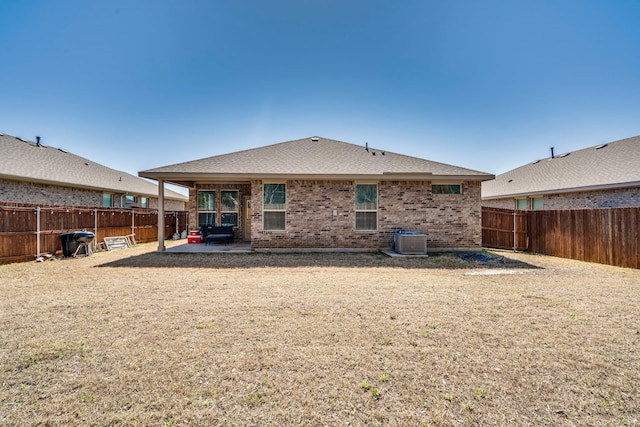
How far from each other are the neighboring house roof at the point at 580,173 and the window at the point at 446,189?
6573 mm

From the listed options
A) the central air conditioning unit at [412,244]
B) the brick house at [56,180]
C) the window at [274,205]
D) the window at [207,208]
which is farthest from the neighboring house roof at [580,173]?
the brick house at [56,180]

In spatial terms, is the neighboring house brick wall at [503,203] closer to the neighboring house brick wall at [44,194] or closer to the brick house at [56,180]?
the brick house at [56,180]

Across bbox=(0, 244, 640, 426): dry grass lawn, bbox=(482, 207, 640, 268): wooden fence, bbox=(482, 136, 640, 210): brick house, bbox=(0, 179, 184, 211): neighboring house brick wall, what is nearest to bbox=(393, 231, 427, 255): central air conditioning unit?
bbox=(0, 244, 640, 426): dry grass lawn

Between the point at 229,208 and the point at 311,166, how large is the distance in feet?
17.1

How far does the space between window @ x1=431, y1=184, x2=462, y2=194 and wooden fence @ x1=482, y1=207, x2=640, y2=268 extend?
326cm

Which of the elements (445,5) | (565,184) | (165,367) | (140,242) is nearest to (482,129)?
(565,184)

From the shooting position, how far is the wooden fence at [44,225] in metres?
8.69

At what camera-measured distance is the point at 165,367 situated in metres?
2.77

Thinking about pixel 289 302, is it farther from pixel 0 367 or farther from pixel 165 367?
pixel 0 367

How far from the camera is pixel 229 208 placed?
13664 millimetres

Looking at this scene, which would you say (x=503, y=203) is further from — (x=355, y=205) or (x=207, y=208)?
(x=207, y=208)

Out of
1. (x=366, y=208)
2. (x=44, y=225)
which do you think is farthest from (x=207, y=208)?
(x=366, y=208)

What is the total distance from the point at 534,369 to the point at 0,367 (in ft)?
18.1

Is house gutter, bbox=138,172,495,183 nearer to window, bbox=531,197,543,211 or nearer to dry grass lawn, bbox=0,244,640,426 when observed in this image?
dry grass lawn, bbox=0,244,640,426
